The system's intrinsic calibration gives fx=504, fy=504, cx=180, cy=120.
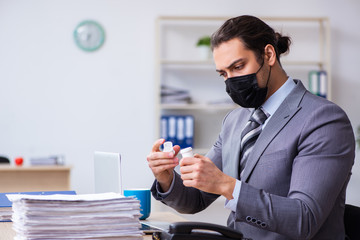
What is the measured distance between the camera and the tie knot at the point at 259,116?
5.69ft

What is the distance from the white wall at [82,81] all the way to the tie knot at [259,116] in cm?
301

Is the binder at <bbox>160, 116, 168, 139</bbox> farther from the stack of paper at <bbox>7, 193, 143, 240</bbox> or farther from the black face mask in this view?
the stack of paper at <bbox>7, 193, 143, 240</bbox>

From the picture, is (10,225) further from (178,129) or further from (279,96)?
(178,129)

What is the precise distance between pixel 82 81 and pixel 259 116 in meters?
3.17

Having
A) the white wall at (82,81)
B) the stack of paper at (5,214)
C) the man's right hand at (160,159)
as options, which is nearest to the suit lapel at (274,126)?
the man's right hand at (160,159)

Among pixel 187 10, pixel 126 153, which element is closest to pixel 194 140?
pixel 126 153

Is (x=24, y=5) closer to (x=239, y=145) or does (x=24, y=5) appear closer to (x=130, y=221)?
(x=239, y=145)

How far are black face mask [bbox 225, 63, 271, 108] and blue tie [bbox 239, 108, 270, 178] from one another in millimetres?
37

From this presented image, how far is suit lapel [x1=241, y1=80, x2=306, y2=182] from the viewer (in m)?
1.59

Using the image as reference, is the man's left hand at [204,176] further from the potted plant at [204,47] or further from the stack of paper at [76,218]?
the potted plant at [204,47]

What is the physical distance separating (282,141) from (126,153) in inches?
130

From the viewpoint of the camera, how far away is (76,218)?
1.13 metres

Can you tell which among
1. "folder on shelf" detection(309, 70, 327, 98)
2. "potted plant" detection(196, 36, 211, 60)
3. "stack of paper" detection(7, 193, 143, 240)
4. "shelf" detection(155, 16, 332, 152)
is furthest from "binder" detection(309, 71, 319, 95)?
"stack of paper" detection(7, 193, 143, 240)

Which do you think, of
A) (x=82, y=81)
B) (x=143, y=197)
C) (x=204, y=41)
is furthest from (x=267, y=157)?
(x=82, y=81)
